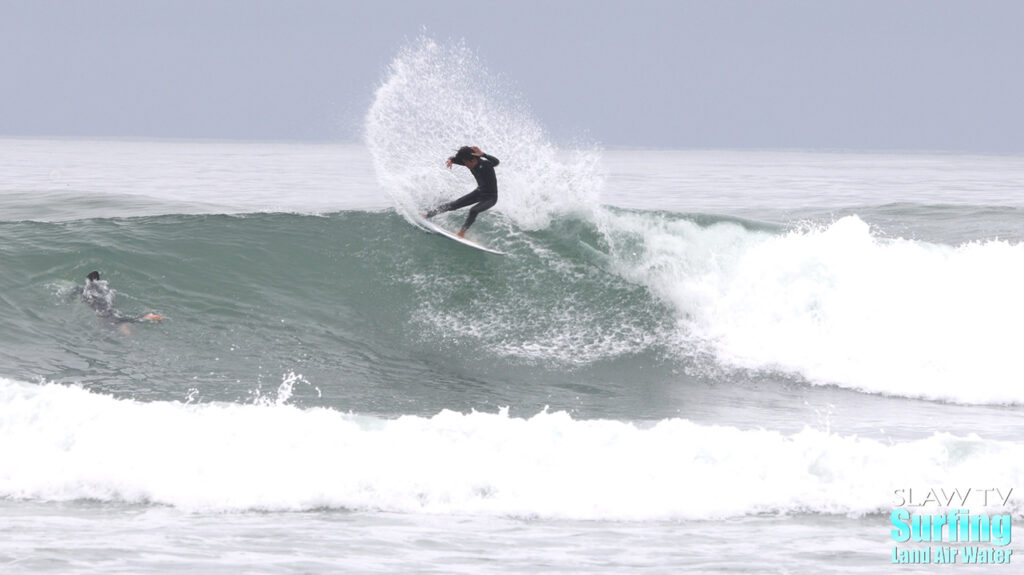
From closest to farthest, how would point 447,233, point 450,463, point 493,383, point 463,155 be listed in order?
point 450,463, point 493,383, point 463,155, point 447,233

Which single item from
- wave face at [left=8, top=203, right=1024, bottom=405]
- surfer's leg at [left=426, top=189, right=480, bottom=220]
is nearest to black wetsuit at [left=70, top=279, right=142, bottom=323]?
wave face at [left=8, top=203, right=1024, bottom=405]

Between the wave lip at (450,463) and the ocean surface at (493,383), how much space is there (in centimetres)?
3

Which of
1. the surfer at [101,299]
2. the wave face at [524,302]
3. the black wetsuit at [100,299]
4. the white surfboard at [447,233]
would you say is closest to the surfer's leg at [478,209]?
the white surfboard at [447,233]

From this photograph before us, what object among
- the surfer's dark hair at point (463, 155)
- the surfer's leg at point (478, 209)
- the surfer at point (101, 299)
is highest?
the surfer's dark hair at point (463, 155)

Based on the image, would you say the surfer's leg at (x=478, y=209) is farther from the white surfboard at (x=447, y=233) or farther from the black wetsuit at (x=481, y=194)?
the white surfboard at (x=447, y=233)

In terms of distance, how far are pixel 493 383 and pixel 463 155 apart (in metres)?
4.10

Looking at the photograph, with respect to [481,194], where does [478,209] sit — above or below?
below

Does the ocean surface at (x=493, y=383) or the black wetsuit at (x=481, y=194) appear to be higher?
the black wetsuit at (x=481, y=194)

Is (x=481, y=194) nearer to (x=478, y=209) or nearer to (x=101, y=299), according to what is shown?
(x=478, y=209)

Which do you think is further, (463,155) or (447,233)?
(447,233)

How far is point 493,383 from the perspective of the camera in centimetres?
1193

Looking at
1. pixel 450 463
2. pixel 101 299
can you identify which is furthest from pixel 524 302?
pixel 450 463

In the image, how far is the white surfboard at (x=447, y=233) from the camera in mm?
15539

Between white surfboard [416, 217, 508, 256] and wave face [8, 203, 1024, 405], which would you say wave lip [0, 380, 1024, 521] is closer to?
wave face [8, 203, 1024, 405]
